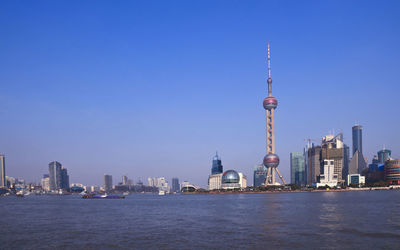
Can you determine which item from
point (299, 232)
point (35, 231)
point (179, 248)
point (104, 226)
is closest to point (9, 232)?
point (35, 231)

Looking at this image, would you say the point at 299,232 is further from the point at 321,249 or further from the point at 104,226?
the point at 104,226

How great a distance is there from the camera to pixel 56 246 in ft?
126

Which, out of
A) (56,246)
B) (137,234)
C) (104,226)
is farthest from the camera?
(104,226)

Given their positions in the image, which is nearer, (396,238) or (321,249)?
(321,249)

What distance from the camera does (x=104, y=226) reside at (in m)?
55.1

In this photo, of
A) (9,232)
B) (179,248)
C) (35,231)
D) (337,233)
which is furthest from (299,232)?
(9,232)

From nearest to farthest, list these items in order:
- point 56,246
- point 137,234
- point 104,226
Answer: point 56,246 → point 137,234 → point 104,226

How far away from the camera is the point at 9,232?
165 ft

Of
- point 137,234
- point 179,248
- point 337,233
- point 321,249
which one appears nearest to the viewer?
point 321,249

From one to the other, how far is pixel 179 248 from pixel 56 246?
46.7 ft

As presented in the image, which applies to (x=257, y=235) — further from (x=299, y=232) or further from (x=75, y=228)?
(x=75, y=228)

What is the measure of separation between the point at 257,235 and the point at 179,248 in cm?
1110

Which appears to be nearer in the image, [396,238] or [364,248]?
[364,248]

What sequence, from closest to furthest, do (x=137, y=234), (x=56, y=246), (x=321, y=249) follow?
1. (x=321, y=249)
2. (x=56, y=246)
3. (x=137, y=234)
